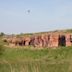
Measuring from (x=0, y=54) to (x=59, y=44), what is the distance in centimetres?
1504

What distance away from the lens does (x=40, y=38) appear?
4116 centimetres

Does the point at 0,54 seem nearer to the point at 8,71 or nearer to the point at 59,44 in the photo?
the point at 59,44

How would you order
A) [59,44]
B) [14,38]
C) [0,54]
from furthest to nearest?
[14,38], [59,44], [0,54]

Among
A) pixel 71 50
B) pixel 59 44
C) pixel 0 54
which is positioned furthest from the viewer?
pixel 59 44

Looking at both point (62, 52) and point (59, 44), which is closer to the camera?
point (62, 52)

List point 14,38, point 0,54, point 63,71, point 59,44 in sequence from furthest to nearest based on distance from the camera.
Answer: point 14,38 < point 59,44 < point 0,54 < point 63,71

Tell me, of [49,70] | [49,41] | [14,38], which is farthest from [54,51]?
[49,70]

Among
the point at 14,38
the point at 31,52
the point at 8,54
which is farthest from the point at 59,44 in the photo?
the point at 8,54

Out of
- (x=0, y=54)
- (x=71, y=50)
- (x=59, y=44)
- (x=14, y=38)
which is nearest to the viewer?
(x=0, y=54)

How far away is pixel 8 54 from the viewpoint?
27.8 meters

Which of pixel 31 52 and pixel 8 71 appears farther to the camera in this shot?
pixel 31 52

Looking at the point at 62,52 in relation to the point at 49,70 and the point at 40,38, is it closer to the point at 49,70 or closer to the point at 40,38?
the point at 40,38

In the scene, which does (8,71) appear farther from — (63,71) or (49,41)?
(49,41)

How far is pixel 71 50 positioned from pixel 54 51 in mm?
1603
